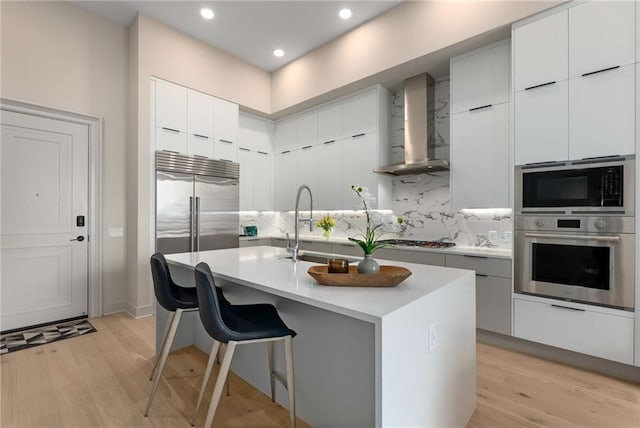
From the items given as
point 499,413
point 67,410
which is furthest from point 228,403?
point 499,413

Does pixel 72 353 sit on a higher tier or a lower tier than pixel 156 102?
lower

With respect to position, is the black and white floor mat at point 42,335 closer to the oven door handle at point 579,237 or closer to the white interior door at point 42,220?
the white interior door at point 42,220

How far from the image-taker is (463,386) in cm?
169

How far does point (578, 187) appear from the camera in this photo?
244 centimetres

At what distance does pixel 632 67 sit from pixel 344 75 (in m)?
2.72

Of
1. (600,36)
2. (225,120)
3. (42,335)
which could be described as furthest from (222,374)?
(225,120)

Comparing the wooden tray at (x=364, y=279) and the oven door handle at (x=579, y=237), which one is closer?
the wooden tray at (x=364, y=279)

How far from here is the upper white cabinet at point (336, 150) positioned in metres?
4.06

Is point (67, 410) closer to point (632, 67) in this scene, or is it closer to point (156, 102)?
point (156, 102)

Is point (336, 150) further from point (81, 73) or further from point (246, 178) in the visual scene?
point (81, 73)

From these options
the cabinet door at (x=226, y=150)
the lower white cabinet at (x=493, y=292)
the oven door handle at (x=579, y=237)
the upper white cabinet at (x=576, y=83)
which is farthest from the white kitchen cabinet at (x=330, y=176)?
the oven door handle at (x=579, y=237)

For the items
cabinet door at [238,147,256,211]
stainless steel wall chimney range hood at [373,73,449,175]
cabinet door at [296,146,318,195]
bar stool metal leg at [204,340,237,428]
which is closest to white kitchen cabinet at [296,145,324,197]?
cabinet door at [296,146,318,195]

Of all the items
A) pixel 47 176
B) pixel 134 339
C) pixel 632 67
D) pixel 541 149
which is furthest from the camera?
pixel 47 176

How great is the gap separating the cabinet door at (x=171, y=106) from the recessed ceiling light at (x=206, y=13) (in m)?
0.90
